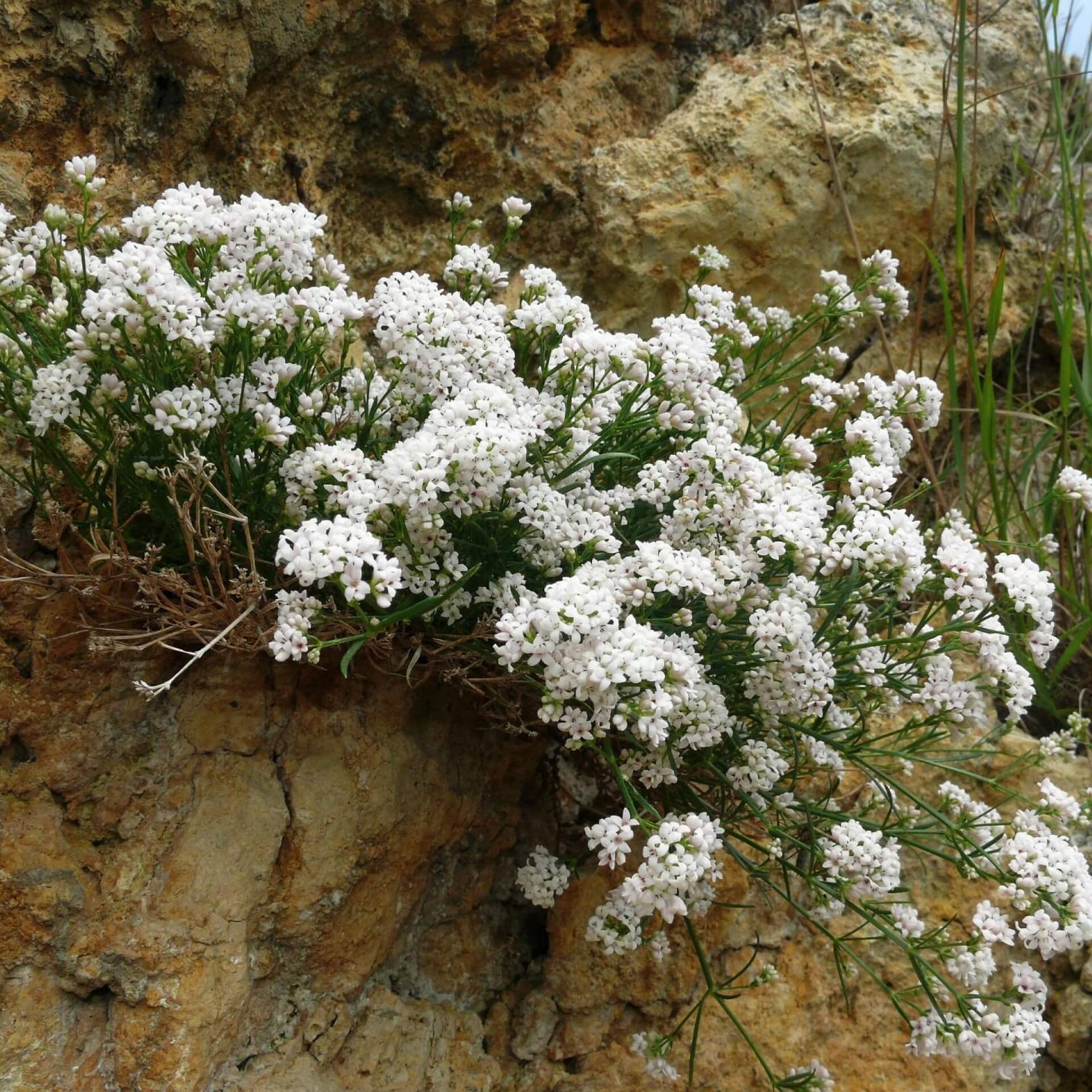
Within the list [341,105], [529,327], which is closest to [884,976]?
[529,327]

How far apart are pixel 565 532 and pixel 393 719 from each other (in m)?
0.89

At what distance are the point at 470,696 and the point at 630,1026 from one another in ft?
3.90

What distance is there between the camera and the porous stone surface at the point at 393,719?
8.93ft

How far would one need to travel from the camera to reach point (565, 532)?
2625 mm

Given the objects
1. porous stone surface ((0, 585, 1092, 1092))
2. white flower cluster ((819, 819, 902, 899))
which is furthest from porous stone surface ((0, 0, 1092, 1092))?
white flower cluster ((819, 819, 902, 899))

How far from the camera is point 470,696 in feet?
10.6

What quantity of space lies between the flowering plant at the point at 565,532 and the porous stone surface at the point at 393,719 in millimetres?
248

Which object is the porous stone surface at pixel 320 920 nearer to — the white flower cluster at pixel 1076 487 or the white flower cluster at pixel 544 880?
the white flower cluster at pixel 544 880

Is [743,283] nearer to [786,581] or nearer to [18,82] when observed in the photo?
[786,581]

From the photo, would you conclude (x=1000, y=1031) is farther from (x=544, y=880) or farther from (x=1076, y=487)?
(x=1076, y=487)

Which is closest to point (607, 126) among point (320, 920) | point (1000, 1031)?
point (320, 920)

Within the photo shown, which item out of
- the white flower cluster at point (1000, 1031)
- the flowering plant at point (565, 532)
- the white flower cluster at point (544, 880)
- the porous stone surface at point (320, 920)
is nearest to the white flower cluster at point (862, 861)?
the flowering plant at point (565, 532)

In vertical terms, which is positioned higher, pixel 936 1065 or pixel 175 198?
pixel 175 198

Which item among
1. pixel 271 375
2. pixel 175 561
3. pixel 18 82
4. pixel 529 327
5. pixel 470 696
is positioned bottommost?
pixel 470 696
